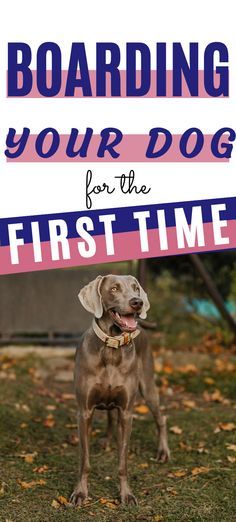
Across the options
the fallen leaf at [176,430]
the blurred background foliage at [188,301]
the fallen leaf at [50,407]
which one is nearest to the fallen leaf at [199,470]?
the fallen leaf at [176,430]

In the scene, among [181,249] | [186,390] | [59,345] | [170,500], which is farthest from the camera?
[59,345]

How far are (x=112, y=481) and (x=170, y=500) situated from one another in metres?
0.52

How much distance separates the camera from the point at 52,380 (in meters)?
7.76

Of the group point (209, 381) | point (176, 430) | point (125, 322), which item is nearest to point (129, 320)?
point (125, 322)

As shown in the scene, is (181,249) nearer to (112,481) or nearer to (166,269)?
(112,481)

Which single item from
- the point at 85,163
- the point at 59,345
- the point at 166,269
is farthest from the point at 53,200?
the point at 166,269

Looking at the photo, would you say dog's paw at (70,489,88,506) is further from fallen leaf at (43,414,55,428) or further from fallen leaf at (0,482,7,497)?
fallen leaf at (43,414,55,428)

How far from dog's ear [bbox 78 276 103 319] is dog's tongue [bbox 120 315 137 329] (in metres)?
0.16

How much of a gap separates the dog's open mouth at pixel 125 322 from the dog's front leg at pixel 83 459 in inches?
25.6

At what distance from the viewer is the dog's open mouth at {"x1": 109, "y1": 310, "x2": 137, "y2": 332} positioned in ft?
14.0

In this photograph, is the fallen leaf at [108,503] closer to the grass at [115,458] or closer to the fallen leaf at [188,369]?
the grass at [115,458]

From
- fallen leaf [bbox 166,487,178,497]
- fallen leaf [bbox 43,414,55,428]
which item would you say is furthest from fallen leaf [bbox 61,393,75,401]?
fallen leaf [bbox 166,487,178,497]

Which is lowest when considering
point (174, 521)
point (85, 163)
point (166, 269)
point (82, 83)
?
point (174, 521)

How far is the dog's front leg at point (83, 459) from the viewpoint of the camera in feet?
14.8
